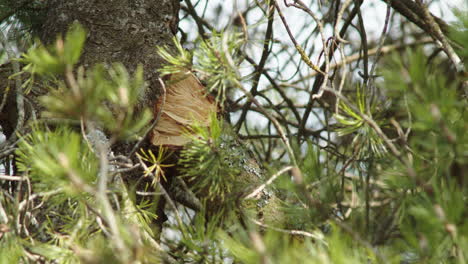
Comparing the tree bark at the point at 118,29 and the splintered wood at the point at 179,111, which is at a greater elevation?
the tree bark at the point at 118,29

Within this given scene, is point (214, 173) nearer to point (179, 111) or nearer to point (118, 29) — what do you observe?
point (179, 111)

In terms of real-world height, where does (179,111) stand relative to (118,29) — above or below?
below

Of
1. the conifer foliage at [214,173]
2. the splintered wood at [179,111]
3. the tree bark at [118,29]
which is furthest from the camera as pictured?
the tree bark at [118,29]

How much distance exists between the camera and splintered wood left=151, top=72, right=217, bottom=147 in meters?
0.99

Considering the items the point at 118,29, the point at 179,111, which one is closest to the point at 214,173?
the point at 179,111

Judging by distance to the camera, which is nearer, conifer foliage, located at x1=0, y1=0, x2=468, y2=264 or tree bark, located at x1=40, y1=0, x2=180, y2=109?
conifer foliage, located at x1=0, y1=0, x2=468, y2=264

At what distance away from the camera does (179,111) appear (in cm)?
103

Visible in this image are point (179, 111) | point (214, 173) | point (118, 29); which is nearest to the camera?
point (214, 173)

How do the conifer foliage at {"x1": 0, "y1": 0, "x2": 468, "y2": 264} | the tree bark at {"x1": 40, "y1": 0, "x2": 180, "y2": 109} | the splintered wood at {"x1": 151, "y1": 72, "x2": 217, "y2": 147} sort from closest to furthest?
the conifer foliage at {"x1": 0, "y1": 0, "x2": 468, "y2": 264}
the splintered wood at {"x1": 151, "y1": 72, "x2": 217, "y2": 147}
the tree bark at {"x1": 40, "y1": 0, "x2": 180, "y2": 109}

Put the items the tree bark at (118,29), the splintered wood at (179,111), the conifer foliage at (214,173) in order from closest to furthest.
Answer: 1. the conifer foliage at (214,173)
2. the splintered wood at (179,111)
3. the tree bark at (118,29)

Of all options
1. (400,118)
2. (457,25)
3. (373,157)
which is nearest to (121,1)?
(373,157)

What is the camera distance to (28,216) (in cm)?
78

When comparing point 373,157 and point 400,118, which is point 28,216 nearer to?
point 373,157

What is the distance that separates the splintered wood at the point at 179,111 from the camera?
3.24 ft
